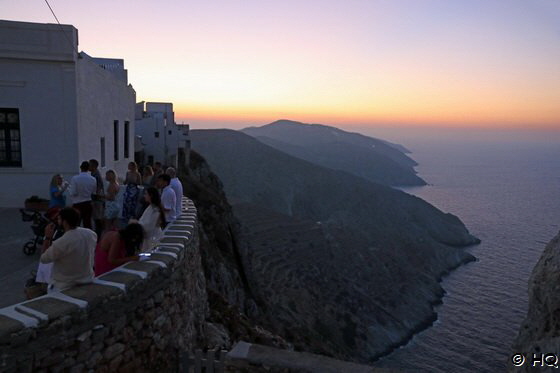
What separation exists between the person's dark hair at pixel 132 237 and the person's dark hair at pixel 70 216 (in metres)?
1.25

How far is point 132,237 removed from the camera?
256 inches

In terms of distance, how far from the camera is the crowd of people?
17.3 feet

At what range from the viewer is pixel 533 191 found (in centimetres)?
17425

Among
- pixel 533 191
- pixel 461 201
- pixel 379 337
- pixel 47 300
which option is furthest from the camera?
pixel 533 191

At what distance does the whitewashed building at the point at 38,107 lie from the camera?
1273cm

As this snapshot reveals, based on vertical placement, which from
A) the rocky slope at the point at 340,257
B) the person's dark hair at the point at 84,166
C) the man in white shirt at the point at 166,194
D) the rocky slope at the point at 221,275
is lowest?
the rocky slope at the point at 340,257

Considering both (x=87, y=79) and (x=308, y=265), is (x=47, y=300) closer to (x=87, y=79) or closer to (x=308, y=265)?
(x=87, y=79)

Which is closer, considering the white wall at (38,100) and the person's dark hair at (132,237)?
the person's dark hair at (132,237)

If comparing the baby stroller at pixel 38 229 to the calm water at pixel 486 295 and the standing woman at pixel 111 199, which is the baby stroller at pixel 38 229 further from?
the calm water at pixel 486 295

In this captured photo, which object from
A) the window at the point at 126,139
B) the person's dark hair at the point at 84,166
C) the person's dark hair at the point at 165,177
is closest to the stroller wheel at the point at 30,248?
the person's dark hair at the point at 84,166

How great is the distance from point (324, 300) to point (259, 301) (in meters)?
20.0

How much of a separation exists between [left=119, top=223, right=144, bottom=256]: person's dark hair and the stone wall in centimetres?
25

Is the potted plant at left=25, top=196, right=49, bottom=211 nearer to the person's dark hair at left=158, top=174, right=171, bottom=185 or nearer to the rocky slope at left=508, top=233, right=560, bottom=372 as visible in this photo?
the person's dark hair at left=158, top=174, right=171, bottom=185

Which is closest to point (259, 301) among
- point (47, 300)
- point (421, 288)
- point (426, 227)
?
point (47, 300)
